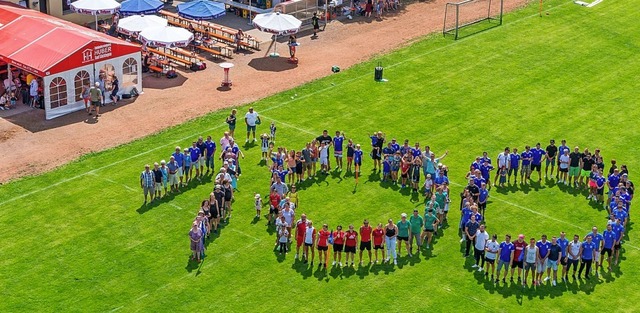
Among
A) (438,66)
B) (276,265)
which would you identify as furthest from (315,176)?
(438,66)

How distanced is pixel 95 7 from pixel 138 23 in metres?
2.56

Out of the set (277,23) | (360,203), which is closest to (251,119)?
(360,203)

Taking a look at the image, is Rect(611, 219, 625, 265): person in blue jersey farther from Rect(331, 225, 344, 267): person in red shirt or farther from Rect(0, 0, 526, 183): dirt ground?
Rect(0, 0, 526, 183): dirt ground

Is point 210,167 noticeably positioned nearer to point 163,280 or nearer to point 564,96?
point 163,280

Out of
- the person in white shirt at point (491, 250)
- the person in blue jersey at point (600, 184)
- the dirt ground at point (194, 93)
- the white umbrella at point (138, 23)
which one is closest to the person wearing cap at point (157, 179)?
the dirt ground at point (194, 93)

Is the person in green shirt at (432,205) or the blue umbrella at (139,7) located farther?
the blue umbrella at (139,7)

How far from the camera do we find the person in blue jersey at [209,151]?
41.3 m

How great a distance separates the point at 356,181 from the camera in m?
41.9

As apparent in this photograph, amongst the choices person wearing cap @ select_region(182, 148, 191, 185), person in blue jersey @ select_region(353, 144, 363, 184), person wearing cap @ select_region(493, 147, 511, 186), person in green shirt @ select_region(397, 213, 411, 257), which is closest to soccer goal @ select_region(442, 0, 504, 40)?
person wearing cap @ select_region(493, 147, 511, 186)

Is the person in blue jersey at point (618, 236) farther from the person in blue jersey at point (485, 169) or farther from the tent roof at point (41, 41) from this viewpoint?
the tent roof at point (41, 41)

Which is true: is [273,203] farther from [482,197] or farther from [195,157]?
[482,197]

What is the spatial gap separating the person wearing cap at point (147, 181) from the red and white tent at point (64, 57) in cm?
955

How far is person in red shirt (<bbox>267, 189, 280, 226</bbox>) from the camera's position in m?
37.9

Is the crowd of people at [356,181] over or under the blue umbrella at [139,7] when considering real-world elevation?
under
